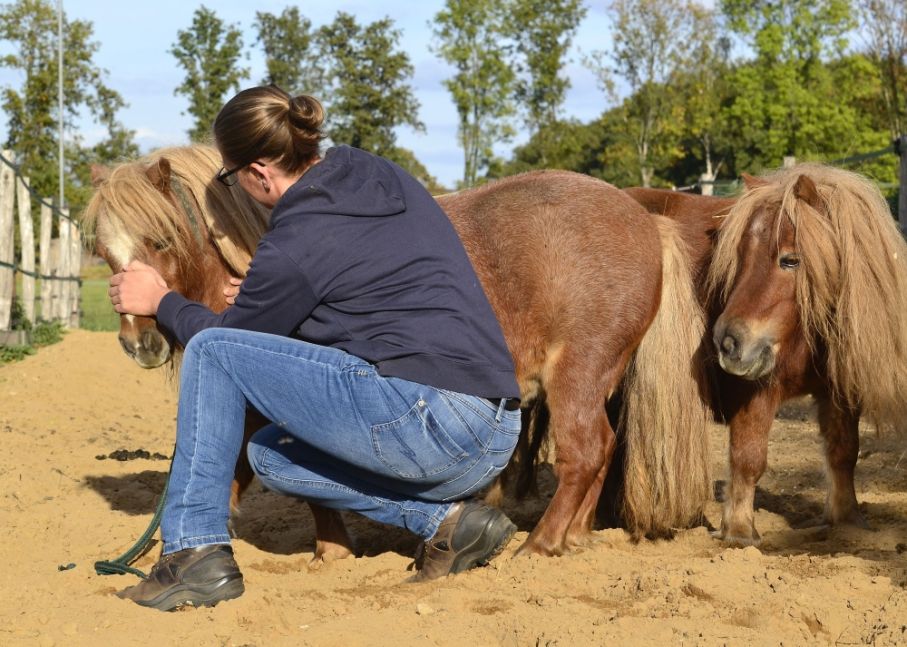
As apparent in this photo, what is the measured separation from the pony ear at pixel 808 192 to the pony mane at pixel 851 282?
0.07 ft

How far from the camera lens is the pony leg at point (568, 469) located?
3.78 meters

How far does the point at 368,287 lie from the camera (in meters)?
3.09

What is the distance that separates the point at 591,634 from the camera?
8.55 ft

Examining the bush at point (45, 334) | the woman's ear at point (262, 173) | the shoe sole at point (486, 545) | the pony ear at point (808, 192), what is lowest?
the bush at point (45, 334)

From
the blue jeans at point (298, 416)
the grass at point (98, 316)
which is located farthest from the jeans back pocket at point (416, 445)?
the grass at point (98, 316)

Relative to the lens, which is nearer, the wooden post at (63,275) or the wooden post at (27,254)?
the wooden post at (27,254)

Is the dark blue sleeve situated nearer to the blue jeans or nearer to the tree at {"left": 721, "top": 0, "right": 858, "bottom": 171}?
the blue jeans

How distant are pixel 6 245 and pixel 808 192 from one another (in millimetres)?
8860

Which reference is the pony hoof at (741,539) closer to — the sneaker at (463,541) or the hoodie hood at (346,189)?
the sneaker at (463,541)

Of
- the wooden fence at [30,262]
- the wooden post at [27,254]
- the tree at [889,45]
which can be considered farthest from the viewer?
→ the tree at [889,45]

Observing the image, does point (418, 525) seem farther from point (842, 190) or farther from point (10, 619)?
point (842, 190)

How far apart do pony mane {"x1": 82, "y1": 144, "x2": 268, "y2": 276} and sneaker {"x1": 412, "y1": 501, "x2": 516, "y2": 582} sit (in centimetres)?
142

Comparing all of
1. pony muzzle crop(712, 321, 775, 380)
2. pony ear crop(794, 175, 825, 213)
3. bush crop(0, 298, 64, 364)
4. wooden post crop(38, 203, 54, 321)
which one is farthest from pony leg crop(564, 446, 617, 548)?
wooden post crop(38, 203, 54, 321)

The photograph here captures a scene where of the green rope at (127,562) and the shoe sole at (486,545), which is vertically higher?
the shoe sole at (486,545)
